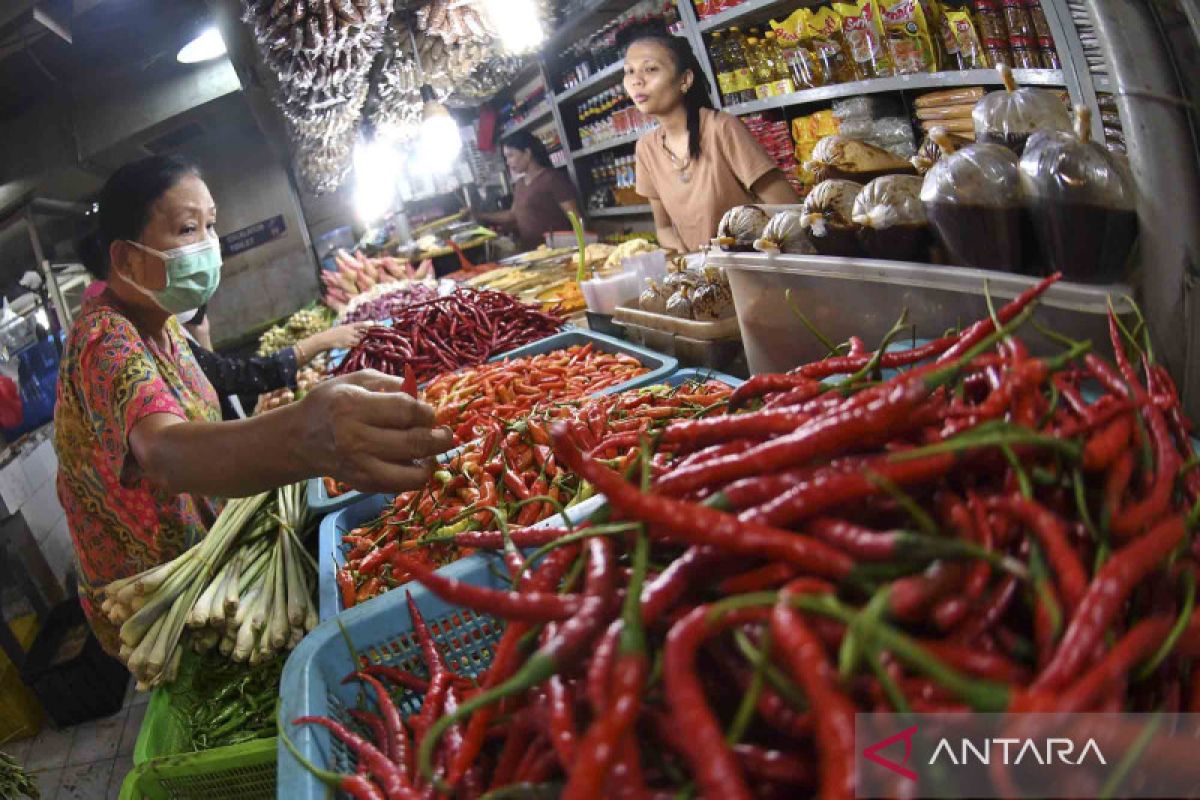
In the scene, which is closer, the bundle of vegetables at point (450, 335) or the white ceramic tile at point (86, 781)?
the white ceramic tile at point (86, 781)

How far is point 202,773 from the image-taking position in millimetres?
2127

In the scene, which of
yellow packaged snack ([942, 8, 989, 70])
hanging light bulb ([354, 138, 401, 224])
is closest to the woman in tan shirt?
yellow packaged snack ([942, 8, 989, 70])

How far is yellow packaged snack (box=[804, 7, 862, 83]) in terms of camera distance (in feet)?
15.6

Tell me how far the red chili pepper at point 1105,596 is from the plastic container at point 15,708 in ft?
19.1

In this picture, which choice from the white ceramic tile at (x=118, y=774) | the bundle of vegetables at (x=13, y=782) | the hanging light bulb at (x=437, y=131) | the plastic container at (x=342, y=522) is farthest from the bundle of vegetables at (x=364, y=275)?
the plastic container at (x=342, y=522)

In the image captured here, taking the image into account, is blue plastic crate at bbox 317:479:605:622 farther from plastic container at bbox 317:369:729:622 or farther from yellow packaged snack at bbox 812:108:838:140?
yellow packaged snack at bbox 812:108:838:140

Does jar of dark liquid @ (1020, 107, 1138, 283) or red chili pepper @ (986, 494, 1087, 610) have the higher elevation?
jar of dark liquid @ (1020, 107, 1138, 283)

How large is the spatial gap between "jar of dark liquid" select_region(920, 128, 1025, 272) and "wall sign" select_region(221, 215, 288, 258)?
10.3m

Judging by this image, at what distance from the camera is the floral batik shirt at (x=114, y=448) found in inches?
96.3

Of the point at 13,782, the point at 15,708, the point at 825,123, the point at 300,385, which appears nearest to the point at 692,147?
the point at 825,123

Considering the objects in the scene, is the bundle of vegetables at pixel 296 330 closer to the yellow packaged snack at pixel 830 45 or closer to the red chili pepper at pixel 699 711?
the yellow packaged snack at pixel 830 45

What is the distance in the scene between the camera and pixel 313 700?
61.9 inches

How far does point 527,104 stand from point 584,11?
353cm

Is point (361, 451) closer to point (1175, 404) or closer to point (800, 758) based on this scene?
point (800, 758)
